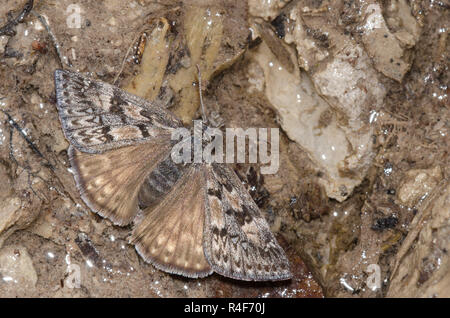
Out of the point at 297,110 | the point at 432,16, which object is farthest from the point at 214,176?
the point at 432,16

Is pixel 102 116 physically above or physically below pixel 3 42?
below

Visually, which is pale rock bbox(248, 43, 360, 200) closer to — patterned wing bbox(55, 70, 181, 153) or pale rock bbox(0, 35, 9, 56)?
patterned wing bbox(55, 70, 181, 153)

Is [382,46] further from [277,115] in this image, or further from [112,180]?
[112,180]

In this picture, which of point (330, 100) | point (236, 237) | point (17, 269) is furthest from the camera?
point (330, 100)

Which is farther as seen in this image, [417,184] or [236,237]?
[417,184]

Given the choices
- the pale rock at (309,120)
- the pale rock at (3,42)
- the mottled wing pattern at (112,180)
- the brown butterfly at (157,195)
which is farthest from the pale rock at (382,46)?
the pale rock at (3,42)

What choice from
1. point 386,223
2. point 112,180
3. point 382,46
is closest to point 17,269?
point 112,180

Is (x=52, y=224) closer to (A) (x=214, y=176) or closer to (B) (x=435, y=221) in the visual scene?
(A) (x=214, y=176)

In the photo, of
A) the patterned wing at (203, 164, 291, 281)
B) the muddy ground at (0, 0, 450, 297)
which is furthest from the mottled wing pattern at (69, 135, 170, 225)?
the patterned wing at (203, 164, 291, 281)
